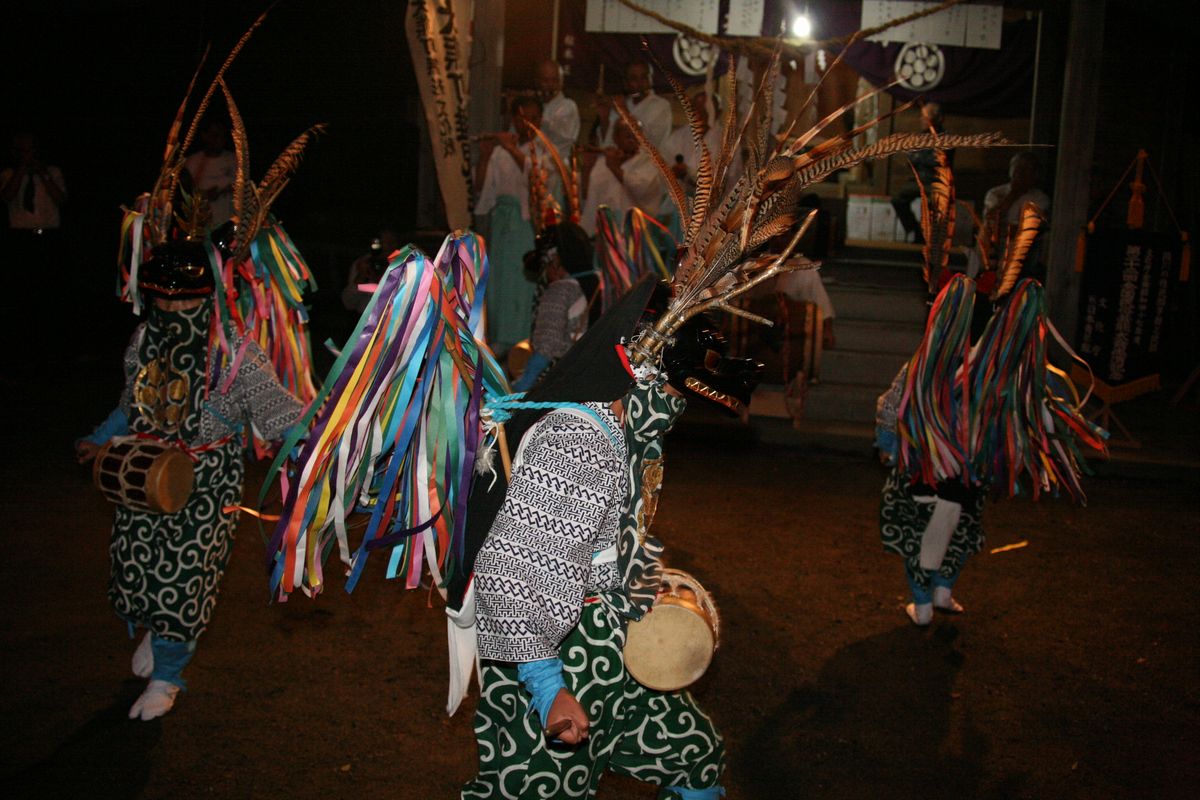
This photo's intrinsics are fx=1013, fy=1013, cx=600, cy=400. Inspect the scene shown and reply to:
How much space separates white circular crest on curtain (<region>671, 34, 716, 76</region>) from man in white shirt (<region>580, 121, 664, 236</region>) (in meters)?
1.58

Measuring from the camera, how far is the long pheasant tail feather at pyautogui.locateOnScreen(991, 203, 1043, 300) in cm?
458

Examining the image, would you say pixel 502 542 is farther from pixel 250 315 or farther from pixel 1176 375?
pixel 1176 375

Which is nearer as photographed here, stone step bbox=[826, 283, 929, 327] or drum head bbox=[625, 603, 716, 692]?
drum head bbox=[625, 603, 716, 692]

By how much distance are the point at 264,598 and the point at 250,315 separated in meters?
1.61

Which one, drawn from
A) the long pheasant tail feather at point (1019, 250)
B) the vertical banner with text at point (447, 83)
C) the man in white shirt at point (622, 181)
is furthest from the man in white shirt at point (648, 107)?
the long pheasant tail feather at point (1019, 250)

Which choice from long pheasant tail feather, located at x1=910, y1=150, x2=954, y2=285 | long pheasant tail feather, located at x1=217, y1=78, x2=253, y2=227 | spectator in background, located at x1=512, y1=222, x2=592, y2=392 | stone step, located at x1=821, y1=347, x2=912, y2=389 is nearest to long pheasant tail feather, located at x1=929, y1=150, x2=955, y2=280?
long pheasant tail feather, located at x1=910, y1=150, x2=954, y2=285

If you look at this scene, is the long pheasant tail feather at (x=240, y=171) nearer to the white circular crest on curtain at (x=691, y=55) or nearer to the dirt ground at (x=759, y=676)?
the dirt ground at (x=759, y=676)

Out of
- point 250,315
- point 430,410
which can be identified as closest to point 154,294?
point 250,315

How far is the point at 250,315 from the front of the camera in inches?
160

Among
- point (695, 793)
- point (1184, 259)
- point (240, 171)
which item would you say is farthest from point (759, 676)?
point (1184, 259)

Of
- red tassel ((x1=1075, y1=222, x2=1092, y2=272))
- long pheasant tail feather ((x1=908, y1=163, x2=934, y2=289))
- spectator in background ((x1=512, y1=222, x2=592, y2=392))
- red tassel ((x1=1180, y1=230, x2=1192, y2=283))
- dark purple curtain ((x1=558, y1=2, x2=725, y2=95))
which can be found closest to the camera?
long pheasant tail feather ((x1=908, y1=163, x2=934, y2=289))

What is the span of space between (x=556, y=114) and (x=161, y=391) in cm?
713

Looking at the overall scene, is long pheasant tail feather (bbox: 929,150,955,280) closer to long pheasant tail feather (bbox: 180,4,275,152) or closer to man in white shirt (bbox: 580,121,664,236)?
long pheasant tail feather (bbox: 180,4,275,152)

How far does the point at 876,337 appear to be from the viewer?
33.7 feet
